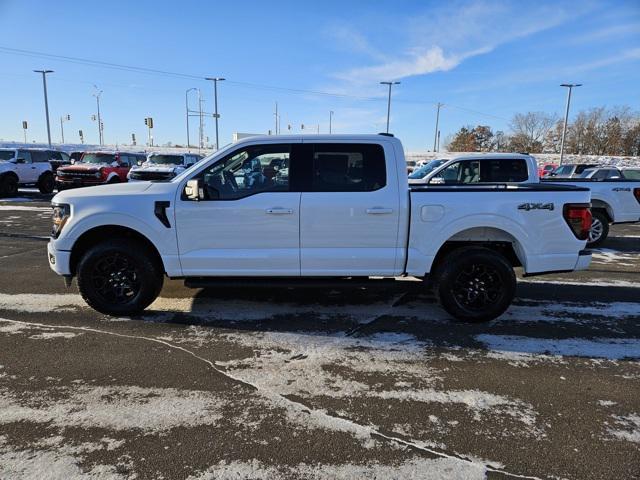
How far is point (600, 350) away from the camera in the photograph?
14.1 ft

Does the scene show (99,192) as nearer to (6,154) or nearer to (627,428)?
(627,428)

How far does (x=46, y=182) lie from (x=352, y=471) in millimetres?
23014

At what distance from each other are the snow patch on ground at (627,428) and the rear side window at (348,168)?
2.87 m

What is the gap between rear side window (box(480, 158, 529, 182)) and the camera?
379 inches

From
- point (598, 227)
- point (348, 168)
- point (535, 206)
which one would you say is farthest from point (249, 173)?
point (598, 227)

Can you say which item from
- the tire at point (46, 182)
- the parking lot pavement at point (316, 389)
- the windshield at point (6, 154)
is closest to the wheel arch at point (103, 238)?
the parking lot pavement at point (316, 389)

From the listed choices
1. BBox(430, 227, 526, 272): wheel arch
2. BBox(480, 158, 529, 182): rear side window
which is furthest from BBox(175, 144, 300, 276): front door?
BBox(480, 158, 529, 182): rear side window

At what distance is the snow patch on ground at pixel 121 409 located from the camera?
3086 millimetres

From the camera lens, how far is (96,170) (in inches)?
770

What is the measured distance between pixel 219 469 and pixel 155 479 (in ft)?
1.15

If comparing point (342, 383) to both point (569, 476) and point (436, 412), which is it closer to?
point (436, 412)

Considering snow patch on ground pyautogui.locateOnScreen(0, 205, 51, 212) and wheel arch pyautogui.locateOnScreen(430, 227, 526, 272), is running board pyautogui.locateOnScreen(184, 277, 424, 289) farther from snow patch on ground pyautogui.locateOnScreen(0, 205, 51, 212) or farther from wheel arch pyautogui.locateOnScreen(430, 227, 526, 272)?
snow patch on ground pyautogui.locateOnScreen(0, 205, 51, 212)

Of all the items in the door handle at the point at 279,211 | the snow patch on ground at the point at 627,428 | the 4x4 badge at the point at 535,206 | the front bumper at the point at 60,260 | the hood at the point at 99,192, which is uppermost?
the hood at the point at 99,192

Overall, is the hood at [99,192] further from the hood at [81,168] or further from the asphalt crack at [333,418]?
the hood at [81,168]
